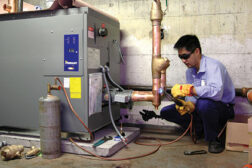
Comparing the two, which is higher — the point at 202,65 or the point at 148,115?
the point at 202,65

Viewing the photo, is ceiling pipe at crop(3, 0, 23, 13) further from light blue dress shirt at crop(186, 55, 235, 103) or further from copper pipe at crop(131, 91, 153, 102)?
light blue dress shirt at crop(186, 55, 235, 103)

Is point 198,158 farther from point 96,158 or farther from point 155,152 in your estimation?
point 96,158

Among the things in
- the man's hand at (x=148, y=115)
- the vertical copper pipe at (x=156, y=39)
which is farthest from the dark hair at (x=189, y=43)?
the man's hand at (x=148, y=115)

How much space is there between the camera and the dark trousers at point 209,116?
213 cm

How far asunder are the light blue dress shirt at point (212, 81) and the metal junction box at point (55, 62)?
864 mm

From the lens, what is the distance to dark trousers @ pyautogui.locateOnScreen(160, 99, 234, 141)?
6.98 feet

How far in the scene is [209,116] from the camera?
2.12 meters

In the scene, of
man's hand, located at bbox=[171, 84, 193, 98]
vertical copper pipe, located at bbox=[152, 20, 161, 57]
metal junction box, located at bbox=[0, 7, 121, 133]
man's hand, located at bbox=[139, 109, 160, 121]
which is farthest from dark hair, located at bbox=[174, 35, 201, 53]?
man's hand, located at bbox=[139, 109, 160, 121]

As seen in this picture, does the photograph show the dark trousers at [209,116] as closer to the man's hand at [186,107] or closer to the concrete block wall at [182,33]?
the man's hand at [186,107]

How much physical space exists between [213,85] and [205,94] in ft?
0.33

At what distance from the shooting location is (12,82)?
237cm

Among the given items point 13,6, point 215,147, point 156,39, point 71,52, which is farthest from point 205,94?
point 13,6

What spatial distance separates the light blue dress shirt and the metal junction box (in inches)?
34.0

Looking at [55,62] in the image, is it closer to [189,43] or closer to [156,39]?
[156,39]
